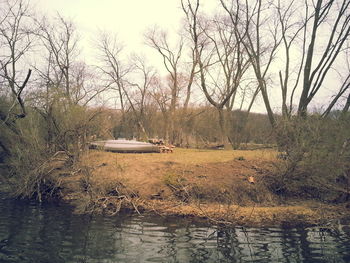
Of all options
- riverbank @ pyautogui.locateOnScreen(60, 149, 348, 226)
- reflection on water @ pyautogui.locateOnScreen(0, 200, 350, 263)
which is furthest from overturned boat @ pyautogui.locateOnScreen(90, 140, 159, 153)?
reflection on water @ pyautogui.locateOnScreen(0, 200, 350, 263)

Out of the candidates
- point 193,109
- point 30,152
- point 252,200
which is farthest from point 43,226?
point 193,109

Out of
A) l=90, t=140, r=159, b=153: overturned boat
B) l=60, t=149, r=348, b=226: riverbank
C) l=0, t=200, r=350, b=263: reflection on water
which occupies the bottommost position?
l=0, t=200, r=350, b=263: reflection on water

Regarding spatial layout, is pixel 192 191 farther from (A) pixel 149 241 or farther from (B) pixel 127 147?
(B) pixel 127 147

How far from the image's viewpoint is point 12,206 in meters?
10.8

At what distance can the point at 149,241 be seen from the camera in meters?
7.27

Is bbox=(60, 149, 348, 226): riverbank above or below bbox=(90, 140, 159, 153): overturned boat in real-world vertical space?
below

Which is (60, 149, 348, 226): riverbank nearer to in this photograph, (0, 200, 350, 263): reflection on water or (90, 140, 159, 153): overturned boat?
(0, 200, 350, 263): reflection on water

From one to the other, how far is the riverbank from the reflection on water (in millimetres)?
989

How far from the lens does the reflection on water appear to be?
20.4 feet

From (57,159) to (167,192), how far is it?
16.8ft

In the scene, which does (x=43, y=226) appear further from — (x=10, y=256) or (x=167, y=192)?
(x=167, y=192)

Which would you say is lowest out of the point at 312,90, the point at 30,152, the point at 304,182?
the point at 304,182

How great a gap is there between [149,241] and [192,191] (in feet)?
15.9

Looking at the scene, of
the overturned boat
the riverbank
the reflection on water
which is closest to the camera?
the reflection on water
